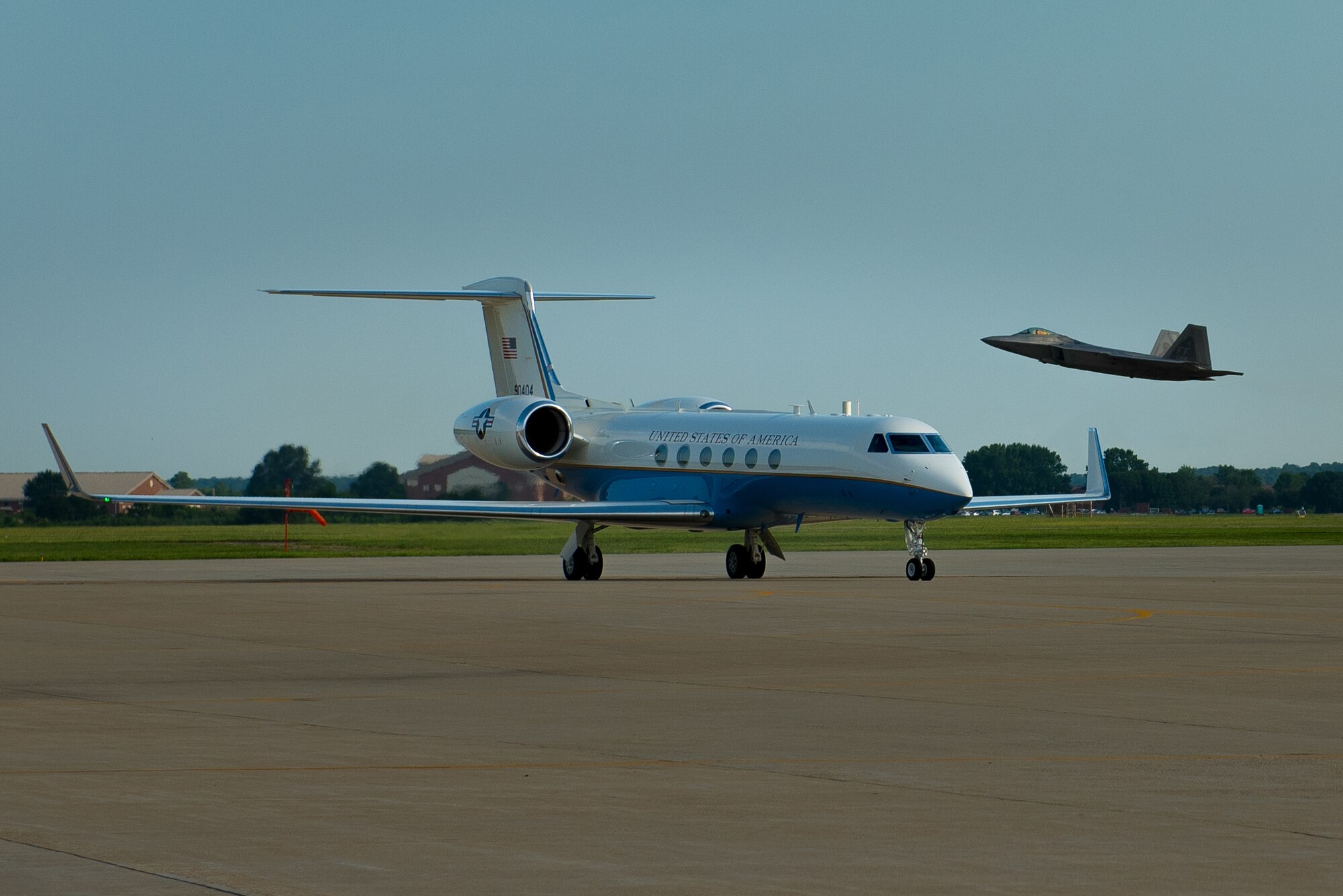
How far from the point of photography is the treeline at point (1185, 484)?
121 m

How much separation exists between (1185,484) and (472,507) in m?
133

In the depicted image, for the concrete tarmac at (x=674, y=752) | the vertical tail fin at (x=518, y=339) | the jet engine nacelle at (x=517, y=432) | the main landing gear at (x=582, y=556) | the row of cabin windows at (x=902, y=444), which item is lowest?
the concrete tarmac at (x=674, y=752)

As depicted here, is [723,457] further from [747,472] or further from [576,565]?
[576,565]

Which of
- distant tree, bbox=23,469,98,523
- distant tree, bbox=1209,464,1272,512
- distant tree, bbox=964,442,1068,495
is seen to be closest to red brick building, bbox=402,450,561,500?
distant tree, bbox=23,469,98,523

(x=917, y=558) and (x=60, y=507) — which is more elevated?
(x=60, y=507)

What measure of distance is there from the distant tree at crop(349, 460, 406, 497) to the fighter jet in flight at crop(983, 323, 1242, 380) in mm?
27146

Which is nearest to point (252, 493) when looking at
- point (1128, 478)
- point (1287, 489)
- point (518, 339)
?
point (518, 339)

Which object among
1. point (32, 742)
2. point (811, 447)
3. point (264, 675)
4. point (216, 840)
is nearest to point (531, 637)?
point (264, 675)

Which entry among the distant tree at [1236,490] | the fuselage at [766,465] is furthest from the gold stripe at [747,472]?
the distant tree at [1236,490]

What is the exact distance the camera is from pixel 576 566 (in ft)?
123

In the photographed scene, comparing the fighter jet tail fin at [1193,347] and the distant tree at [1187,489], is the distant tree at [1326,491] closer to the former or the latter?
the distant tree at [1187,489]

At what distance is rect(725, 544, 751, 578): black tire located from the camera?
37.4 m

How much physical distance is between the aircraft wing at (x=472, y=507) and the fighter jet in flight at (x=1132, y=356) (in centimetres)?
4325

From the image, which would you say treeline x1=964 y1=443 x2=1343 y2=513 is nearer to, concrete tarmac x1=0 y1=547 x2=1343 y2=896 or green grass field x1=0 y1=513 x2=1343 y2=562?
green grass field x1=0 y1=513 x2=1343 y2=562
